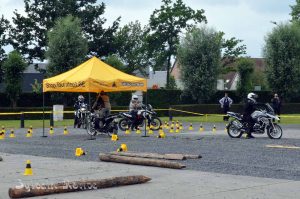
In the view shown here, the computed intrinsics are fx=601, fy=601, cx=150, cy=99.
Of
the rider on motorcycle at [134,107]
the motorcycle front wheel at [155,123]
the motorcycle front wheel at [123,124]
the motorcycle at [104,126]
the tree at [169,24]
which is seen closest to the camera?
the motorcycle at [104,126]

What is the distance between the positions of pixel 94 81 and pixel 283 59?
1501 inches

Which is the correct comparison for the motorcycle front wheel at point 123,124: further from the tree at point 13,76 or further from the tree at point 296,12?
the tree at point 296,12

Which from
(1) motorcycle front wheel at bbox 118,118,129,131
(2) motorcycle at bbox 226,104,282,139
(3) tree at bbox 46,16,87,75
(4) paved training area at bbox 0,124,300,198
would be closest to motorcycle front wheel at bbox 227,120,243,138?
(2) motorcycle at bbox 226,104,282,139

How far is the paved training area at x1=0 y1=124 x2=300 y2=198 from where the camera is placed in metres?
10.3

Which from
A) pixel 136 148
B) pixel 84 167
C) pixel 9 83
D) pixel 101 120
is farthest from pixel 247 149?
pixel 9 83

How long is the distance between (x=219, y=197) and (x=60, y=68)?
44740 millimetres

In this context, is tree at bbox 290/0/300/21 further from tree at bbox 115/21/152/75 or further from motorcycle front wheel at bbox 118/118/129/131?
motorcycle front wheel at bbox 118/118/129/131

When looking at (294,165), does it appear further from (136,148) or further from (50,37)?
(50,37)

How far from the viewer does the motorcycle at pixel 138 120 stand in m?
28.5

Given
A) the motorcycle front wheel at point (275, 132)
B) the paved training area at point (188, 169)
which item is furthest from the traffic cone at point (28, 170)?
the motorcycle front wheel at point (275, 132)

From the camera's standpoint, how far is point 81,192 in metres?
10.1

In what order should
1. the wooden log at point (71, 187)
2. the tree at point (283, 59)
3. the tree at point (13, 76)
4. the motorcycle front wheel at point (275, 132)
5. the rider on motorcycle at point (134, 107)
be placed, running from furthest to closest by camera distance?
1. the tree at point (283, 59)
2. the tree at point (13, 76)
3. the rider on motorcycle at point (134, 107)
4. the motorcycle front wheel at point (275, 132)
5. the wooden log at point (71, 187)

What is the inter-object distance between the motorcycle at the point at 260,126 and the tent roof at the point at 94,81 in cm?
400

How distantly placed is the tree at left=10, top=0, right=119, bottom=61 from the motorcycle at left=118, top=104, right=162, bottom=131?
38.7 meters
